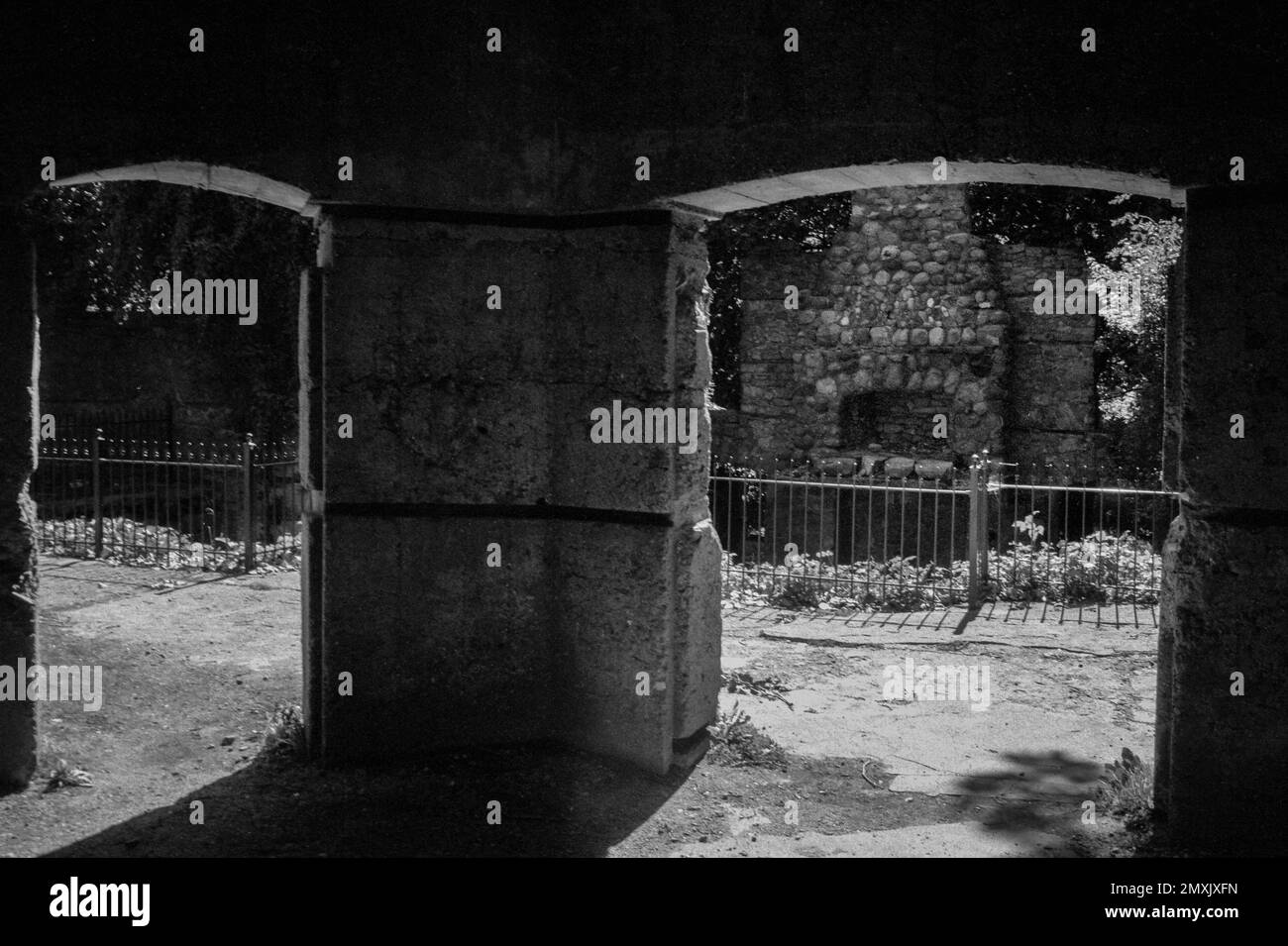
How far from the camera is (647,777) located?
552 cm

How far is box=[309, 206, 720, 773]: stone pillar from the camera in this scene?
5504 millimetres

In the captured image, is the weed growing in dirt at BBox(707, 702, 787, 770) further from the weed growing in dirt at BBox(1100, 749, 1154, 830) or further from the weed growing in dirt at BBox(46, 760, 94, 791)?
the weed growing in dirt at BBox(46, 760, 94, 791)

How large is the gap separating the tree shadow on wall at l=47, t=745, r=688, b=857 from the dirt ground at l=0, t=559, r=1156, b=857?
1 cm

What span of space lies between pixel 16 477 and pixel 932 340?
1131cm

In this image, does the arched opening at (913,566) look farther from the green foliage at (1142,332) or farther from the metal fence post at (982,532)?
the green foliage at (1142,332)

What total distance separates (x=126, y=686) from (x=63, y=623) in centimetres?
Result: 209

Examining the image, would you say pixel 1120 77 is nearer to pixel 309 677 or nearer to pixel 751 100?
pixel 751 100

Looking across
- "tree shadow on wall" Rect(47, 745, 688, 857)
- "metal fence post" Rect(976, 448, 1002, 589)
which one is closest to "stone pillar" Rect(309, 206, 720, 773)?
"tree shadow on wall" Rect(47, 745, 688, 857)

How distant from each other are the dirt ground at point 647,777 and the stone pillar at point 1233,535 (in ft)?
1.73

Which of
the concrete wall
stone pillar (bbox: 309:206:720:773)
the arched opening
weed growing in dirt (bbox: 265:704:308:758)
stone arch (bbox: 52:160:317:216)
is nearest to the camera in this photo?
the concrete wall

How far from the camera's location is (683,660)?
5.63 metres

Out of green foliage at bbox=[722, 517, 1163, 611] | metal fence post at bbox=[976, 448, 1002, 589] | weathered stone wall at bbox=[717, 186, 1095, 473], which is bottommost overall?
green foliage at bbox=[722, 517, 1163, 611]

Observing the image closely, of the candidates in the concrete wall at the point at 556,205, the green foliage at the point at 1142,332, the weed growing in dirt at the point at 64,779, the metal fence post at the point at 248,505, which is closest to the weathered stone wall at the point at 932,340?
the green foliage at the point at 1142,332
